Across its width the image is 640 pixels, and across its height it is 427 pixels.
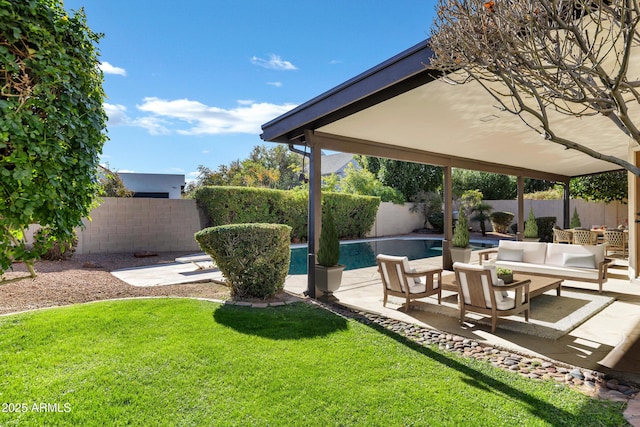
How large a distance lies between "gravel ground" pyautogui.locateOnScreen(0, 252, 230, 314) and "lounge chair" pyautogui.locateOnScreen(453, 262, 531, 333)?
4065 millimetres

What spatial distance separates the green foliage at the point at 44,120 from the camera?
2318 millimetres

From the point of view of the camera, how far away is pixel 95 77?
3072mm

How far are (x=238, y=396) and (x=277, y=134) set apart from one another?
5264 millimetres

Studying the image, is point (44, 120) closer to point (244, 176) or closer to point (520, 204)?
point (520, 204)

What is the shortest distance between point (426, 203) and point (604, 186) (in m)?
9.56

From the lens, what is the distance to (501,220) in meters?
22.1

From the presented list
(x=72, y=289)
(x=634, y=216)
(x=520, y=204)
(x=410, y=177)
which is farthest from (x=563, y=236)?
(x=72, y=289)

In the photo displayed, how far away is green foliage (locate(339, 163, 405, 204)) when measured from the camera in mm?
23906

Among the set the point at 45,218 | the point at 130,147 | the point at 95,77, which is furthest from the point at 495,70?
the point at 130,147

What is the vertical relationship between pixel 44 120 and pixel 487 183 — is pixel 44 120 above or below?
below

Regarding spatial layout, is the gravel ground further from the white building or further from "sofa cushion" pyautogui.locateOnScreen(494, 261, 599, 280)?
the white building

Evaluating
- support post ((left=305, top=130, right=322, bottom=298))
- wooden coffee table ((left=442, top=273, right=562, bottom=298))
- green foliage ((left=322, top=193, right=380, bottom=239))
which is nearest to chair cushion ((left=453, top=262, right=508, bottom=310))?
wooden coffee table ((left=442, top=273, right=562, bottom=298))

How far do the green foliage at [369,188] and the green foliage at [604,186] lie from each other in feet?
32.0

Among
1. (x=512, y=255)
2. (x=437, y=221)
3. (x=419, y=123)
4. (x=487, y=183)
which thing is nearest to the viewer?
(x=419, y=123)
